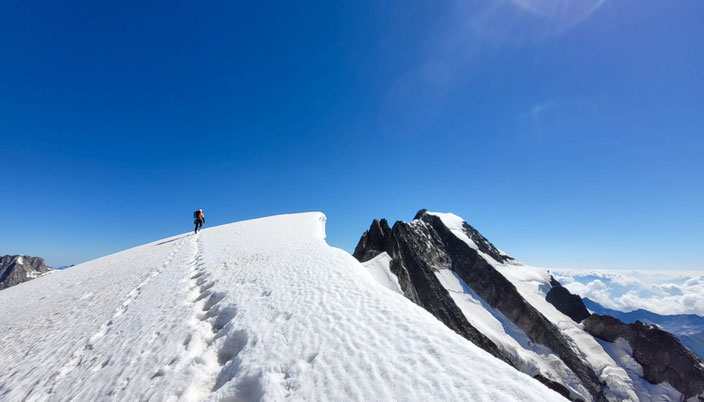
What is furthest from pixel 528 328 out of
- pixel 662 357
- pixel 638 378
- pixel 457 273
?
pixel 662 357

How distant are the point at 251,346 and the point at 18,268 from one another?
279638 mm

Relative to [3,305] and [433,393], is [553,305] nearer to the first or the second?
[433,393]

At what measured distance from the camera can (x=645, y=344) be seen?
40.7 metres

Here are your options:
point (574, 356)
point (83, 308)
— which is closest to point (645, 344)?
point (574, 356)

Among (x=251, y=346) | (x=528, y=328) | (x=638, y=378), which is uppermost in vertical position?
(x=251, y=346)

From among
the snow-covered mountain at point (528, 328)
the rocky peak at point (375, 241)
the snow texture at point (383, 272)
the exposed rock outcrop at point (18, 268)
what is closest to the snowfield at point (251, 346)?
the snow texture at point (383, 272)

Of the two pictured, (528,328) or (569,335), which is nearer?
(528,328)

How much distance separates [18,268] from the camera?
16438 cm

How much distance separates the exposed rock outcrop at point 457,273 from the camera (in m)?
30.7

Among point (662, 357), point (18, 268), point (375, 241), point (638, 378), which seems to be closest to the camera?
point (375, 241)

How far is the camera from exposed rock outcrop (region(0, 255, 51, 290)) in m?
156

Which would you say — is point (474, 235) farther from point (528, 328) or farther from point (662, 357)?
point (662, 357)

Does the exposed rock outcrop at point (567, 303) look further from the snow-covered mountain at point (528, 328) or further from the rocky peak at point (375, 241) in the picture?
the rocky peak at point (375, 241)

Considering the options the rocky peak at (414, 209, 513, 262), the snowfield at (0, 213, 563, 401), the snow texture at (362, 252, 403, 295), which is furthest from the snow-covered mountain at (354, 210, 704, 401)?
the snowfield at (0, 213, 563, 401)
